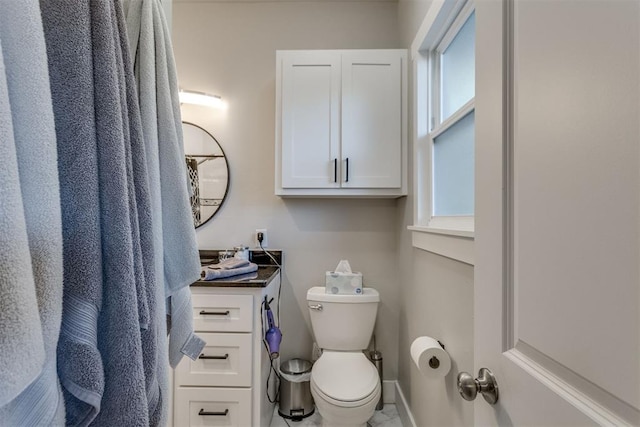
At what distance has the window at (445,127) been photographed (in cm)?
119

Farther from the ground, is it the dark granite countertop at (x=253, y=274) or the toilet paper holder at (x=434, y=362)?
the dark granite countertop at (x=253, y=274)

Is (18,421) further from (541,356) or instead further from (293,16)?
(293,16)

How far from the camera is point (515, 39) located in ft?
1.65

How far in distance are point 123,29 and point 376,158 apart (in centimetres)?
145

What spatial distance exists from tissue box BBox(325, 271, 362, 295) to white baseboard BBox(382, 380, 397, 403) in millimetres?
735

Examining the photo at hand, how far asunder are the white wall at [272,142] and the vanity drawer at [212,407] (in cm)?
61

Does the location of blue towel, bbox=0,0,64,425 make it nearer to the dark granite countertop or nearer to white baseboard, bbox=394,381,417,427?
the dark granite countertop

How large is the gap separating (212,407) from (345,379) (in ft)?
2.18

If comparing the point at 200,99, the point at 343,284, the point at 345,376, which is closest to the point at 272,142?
the point at 200,99

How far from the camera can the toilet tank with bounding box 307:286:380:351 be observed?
1.78 meters

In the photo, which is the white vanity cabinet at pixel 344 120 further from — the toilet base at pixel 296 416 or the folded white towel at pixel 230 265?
the toilet base at pixel 296 416

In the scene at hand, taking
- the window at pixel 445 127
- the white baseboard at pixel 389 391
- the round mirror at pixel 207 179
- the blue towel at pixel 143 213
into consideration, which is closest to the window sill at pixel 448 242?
the window at pixel 445 127

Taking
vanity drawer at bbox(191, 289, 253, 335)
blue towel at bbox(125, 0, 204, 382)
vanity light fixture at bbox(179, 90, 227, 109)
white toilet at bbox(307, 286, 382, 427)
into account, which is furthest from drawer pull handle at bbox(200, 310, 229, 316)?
vanity light fixture at bbox(179, 90, 227, 109)

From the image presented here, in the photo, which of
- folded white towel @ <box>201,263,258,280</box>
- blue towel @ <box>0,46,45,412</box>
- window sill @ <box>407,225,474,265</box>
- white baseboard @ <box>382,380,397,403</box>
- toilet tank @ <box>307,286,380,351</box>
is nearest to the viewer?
blue towel @ <box>0,46,45,412</box>
